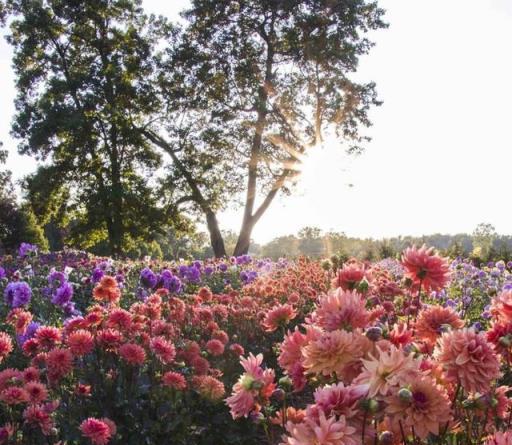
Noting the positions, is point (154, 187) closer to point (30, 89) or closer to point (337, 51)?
point (30, 89)

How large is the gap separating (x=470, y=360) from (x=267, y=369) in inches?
26.6

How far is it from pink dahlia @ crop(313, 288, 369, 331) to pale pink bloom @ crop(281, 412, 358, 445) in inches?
17.7

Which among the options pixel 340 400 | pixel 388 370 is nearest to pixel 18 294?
pixel 340 400

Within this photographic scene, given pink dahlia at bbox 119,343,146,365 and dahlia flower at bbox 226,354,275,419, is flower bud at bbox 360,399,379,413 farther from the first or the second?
pink dahlia at bbox 119,343,146,365

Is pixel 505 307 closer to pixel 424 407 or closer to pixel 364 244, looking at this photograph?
pixel 424 407

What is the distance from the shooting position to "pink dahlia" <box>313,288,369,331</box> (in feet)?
5.71

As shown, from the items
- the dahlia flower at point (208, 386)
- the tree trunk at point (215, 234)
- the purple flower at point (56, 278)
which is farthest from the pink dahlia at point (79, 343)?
the tree trunk at point (215, 234)

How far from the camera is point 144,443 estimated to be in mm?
3588

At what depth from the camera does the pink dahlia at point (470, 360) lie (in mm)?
1503

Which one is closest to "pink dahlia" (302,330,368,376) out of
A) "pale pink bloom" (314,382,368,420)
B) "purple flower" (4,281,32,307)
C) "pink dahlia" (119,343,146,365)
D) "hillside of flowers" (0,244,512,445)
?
"hillside of flowers" (0,244,512,445)

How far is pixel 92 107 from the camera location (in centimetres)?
2230

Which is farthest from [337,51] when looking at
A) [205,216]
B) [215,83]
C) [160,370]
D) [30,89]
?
[160,370]

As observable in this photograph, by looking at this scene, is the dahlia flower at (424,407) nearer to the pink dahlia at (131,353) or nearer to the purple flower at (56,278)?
the pink dahlia at (131,353)

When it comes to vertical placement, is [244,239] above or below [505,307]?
above
